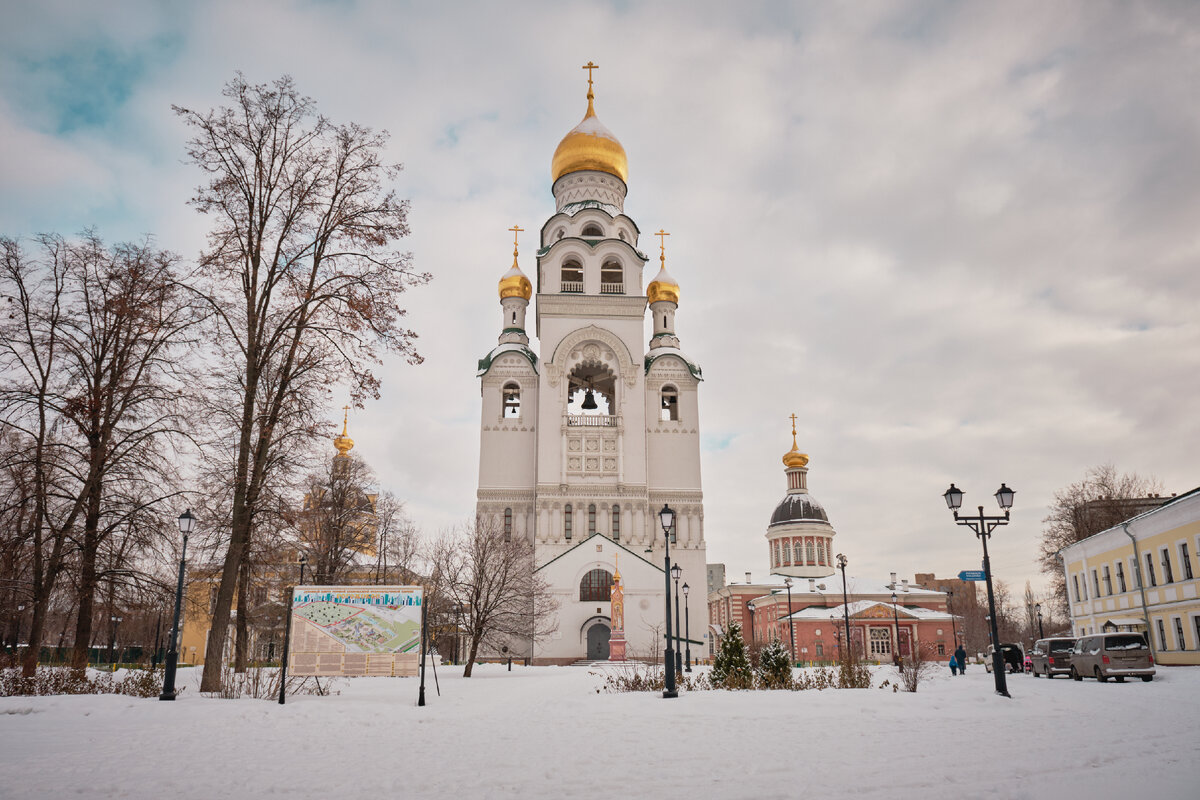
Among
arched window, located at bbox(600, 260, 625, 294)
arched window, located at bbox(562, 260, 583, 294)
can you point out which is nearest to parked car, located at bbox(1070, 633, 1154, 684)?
arched window, located at bbox(600, 260, 625, 294)

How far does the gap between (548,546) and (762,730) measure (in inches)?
1497

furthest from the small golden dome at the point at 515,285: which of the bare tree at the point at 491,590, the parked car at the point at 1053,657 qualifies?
the parked car at the point at 1053,657

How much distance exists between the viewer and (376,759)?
8.30 metres

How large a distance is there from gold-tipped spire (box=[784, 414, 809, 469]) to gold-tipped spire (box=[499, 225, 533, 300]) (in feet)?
104

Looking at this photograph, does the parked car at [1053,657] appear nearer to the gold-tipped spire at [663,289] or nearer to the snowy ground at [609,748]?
the snowy ground at [609,748]

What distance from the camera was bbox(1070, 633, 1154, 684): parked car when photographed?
20859 mm

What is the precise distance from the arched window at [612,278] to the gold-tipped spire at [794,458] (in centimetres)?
3037

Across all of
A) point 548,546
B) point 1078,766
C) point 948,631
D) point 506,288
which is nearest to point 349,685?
point 1078,766

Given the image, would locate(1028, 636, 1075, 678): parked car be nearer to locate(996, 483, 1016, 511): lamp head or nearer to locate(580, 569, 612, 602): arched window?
locate(996, 483, 1016, 511): lamp head

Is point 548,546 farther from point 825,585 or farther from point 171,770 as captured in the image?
point 171,770

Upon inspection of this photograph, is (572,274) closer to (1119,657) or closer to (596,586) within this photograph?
(596,586)

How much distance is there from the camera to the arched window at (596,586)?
4431cm

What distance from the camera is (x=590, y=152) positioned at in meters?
56.4

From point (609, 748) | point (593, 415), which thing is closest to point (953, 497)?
point (609, 748)
